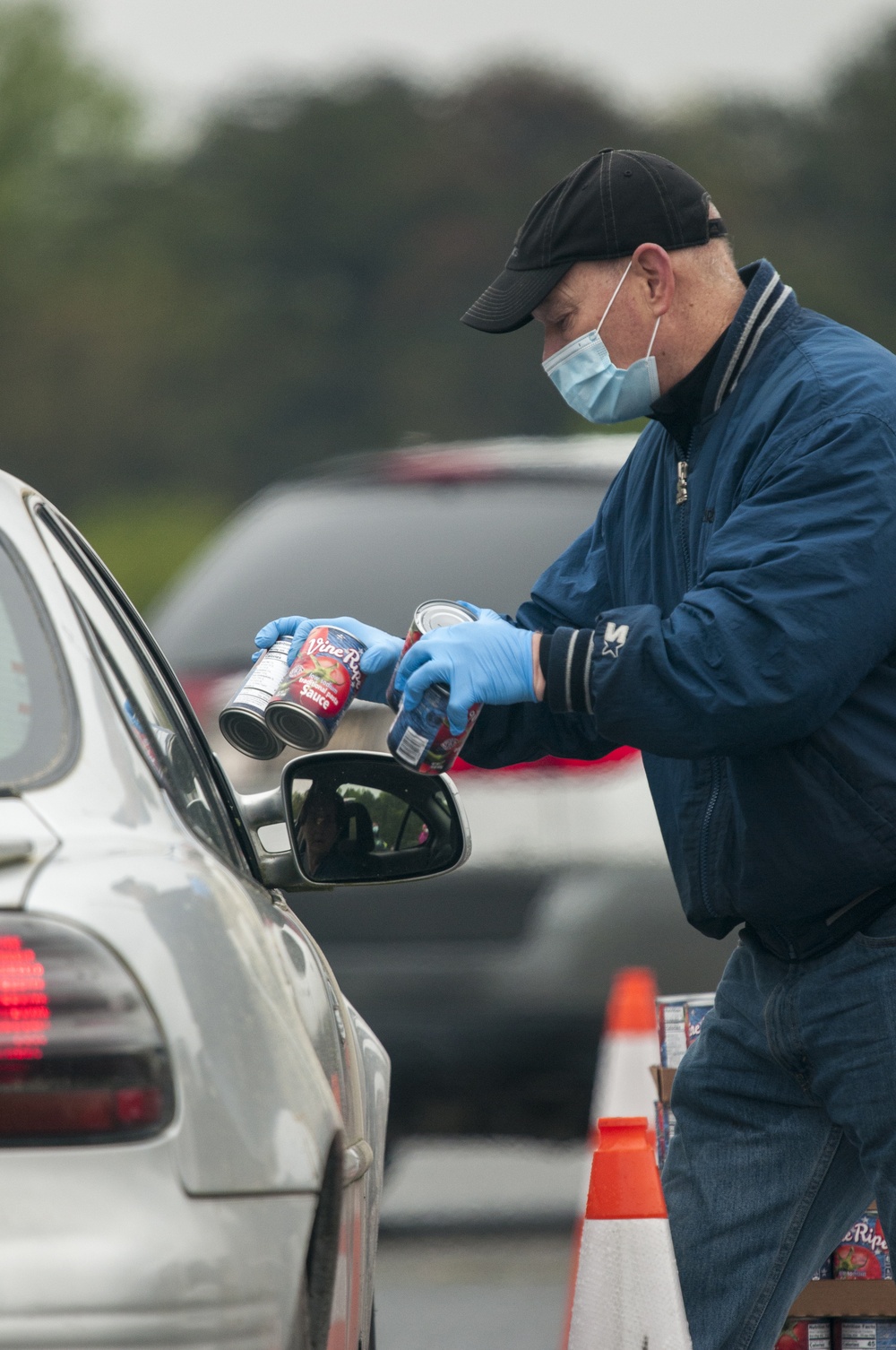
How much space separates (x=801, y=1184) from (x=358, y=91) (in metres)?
53.7

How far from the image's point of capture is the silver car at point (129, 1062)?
1742 mm

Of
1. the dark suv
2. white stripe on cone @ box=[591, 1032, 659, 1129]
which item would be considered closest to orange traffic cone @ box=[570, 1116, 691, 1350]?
white stripe on cone @ box=[591, 1032, 659, 1129]

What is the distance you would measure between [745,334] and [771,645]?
619 mm

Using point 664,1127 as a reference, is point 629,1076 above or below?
above

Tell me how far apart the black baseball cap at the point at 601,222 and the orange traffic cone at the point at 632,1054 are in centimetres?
122

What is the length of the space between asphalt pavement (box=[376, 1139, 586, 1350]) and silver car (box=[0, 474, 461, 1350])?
7.86 feet

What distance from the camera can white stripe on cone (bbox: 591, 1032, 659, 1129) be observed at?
10.9 ft

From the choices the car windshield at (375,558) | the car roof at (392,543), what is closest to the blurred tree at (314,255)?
the car roof at (392,543)

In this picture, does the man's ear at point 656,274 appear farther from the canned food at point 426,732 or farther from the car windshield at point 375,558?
the car windshield at point 375,558

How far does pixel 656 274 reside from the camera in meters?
3.21

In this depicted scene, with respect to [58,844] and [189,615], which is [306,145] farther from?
[58,844]

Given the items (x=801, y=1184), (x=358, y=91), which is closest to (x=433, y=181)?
(x=358, y=91)

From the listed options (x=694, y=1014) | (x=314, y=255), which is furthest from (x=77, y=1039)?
(x=314, y=255)

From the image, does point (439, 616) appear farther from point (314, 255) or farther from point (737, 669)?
point (314, 255)
